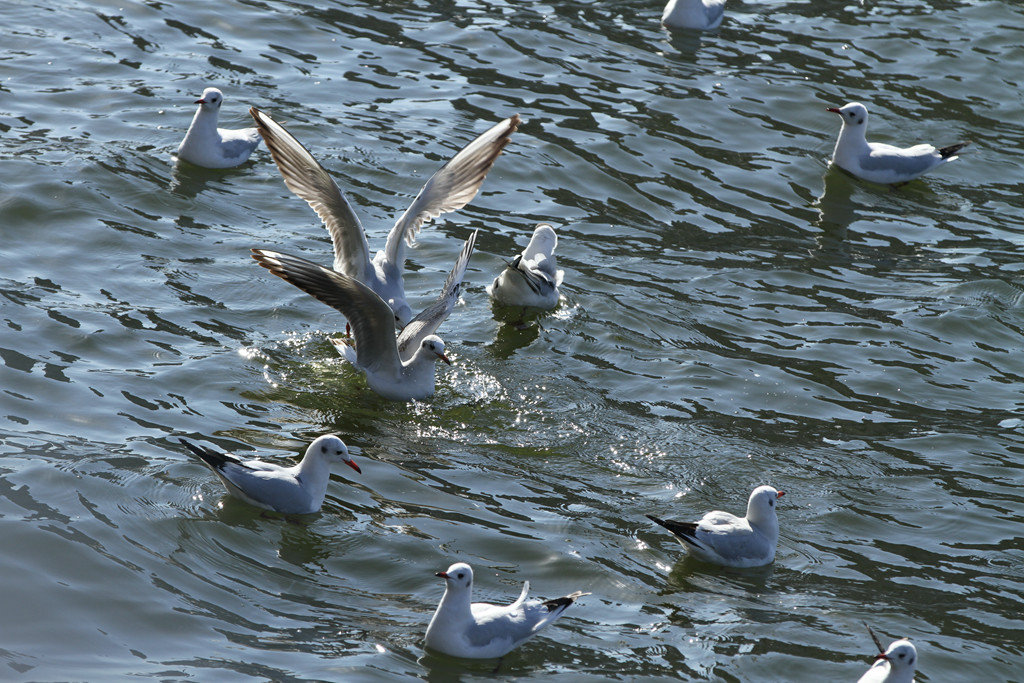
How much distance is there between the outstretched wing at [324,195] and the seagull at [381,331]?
A: 0.80 metres

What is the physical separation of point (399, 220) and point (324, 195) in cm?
73

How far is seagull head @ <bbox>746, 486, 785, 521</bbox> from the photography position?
Result: 8.05 m

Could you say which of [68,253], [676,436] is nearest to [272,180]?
[68,253]

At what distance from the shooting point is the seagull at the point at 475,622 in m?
6.81

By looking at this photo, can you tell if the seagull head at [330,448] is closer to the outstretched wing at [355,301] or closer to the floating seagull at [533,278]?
the outstretched wing at [355,301]

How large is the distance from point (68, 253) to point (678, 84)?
835 centimetres

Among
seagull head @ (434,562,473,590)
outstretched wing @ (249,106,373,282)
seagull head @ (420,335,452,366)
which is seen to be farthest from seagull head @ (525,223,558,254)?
seagull head @ (434,562,473,590)

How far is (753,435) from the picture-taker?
9547 mm

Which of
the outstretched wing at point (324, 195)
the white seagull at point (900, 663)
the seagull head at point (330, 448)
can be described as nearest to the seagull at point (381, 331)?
the outstretched wing at point (324, 195)

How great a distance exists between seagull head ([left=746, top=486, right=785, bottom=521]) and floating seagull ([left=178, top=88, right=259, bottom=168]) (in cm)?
759

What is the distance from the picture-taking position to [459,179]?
11.5 m

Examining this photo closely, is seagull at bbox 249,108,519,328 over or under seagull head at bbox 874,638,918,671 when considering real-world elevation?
over

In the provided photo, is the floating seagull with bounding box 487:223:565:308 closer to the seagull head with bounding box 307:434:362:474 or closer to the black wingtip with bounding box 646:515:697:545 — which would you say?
the seagull head with bounding box 307:434:362:474

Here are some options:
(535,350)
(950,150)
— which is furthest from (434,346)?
(950,150)
